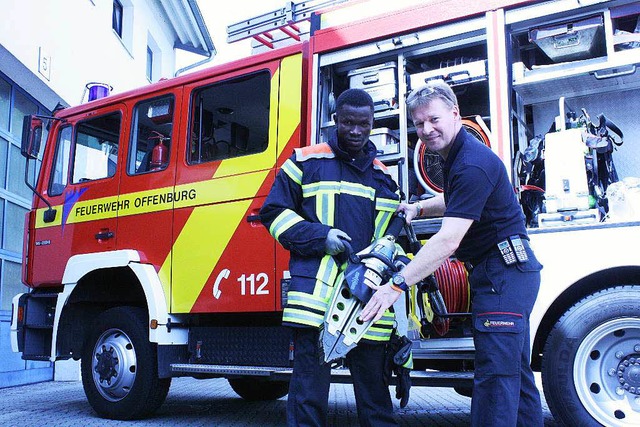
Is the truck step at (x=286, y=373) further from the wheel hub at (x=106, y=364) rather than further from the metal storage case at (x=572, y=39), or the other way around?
the metal storage case at (x=572, y=39)

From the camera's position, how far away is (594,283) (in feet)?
11.9

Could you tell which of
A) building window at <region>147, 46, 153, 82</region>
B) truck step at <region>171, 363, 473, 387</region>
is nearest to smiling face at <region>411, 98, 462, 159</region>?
truck step at <region>171, 363, 473, 387</region>

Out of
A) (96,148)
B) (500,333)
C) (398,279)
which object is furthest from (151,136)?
(500,333)

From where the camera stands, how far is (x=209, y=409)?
20.2ft

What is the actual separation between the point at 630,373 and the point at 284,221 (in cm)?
189

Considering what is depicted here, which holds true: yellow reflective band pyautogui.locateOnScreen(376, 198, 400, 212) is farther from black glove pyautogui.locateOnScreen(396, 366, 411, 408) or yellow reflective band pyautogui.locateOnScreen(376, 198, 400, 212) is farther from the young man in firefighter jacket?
black glove pyautogui.locateOnScreen(396, 366, 411, 408)

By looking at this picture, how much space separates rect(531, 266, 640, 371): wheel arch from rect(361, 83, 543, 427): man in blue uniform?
747 millimetres

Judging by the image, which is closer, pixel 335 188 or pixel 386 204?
pixel 335 188

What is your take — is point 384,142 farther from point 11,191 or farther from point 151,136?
point 11,191

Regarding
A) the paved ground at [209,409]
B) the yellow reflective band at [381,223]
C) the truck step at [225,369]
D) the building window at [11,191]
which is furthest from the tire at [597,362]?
the building window at [11,191]

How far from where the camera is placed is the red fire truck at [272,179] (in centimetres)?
360

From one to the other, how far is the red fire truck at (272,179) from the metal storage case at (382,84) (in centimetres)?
1

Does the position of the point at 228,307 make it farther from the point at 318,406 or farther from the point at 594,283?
the point at 594,283

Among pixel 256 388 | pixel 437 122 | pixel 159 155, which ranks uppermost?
pixel 159 155
